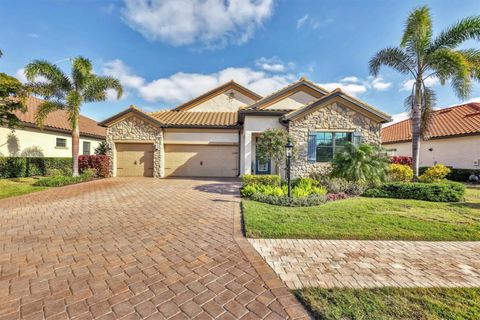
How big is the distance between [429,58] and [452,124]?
32.6ft

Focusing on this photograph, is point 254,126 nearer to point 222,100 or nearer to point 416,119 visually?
point 222,100

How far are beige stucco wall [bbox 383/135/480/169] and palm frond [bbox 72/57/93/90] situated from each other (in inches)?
763

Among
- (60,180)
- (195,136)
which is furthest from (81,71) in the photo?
(195,136)

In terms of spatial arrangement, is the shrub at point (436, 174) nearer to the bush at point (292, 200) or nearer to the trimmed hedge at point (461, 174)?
the bush at point (292, 200)

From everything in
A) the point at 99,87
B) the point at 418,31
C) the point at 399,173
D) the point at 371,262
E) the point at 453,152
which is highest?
the point at 418,31

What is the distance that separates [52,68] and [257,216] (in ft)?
48.3

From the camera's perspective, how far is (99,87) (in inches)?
526

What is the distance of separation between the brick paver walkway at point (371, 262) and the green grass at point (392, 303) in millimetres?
186

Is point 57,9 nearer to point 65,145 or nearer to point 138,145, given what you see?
point 138,145

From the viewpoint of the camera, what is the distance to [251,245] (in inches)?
176

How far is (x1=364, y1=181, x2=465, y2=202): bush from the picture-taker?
8664 mm

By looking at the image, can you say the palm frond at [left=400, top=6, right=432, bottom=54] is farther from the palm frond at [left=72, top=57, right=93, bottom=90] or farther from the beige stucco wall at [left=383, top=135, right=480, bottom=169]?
the palm frond at [left=72, top=57, right=93, bottom=90]

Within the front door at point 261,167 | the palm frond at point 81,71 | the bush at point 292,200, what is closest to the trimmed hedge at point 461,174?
the front door at point 261,167

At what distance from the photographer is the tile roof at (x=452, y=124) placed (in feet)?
50.9
